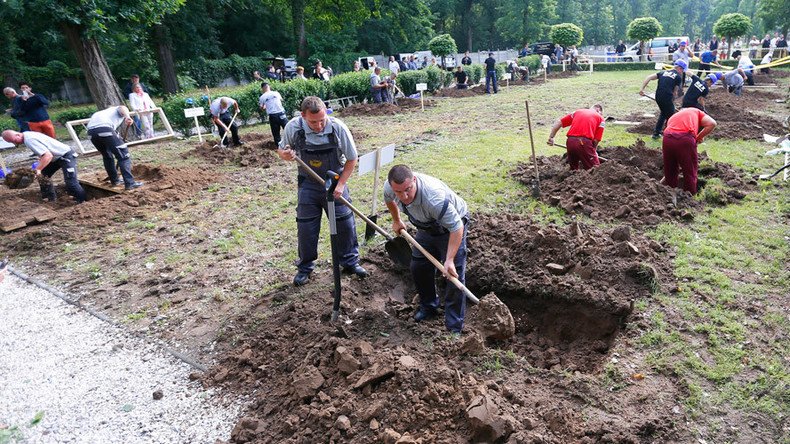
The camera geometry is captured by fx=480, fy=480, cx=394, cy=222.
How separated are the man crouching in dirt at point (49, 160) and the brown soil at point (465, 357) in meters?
5.84

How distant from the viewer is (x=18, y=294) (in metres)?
5.83

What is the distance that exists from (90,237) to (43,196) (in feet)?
9.16

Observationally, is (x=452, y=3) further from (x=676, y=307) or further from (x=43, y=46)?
(x=676, y=307)

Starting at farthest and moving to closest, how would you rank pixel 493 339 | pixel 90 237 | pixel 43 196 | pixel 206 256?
1. pixel 43 196
2. pixel 90 237
3. pixel 206 256
4. pixel 493 339

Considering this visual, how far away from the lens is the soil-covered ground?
1069 centimetres

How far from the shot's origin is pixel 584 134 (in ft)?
25.8

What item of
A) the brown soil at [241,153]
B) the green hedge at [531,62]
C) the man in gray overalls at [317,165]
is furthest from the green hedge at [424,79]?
the man in gray overalls at [317,165]

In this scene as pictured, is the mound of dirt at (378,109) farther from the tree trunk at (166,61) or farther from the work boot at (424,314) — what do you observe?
the work boot at (424,314)

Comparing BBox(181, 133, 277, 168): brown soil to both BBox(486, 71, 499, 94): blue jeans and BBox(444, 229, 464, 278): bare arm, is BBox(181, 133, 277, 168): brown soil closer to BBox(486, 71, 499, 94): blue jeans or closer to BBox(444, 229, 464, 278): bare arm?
BBox(444, 229, 464, 278): bare arm

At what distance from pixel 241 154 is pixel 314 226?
684 cm

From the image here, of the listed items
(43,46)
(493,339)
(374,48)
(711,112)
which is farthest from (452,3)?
(493,339)

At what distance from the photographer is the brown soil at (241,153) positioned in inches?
433

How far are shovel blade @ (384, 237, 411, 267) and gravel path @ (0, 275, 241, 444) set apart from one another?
85.8 inches

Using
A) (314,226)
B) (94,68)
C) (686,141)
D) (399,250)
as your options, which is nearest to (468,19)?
(94,68)
